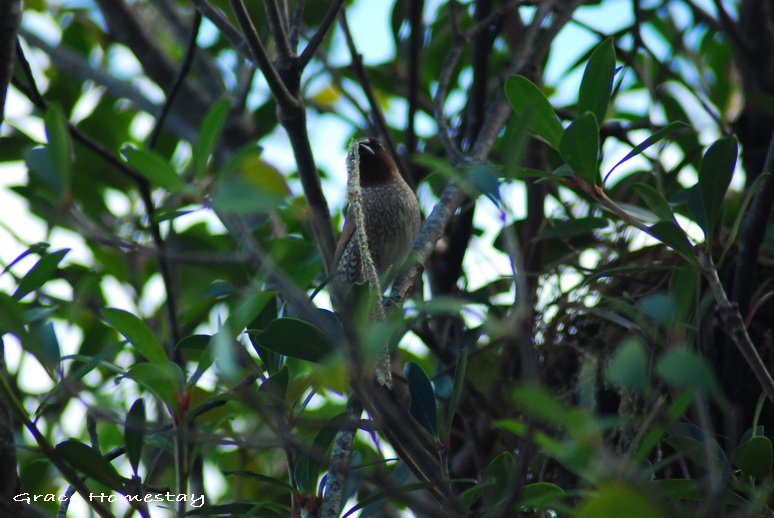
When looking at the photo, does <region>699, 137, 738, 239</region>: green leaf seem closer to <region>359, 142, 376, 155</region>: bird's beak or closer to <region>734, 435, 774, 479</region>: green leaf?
<region>734, 435, 774, 479</region>: green leaf

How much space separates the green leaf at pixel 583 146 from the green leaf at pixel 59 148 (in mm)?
934

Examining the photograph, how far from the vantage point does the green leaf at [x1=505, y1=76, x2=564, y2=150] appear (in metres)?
1.78

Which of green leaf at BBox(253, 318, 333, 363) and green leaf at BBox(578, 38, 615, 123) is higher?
green leaf at BBox(578, 38, 615, 123)

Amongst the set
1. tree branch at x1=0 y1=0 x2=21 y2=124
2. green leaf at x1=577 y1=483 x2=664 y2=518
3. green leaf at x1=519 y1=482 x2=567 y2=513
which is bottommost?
green leaf at x1=577 y1=483 x2=664 y2=518

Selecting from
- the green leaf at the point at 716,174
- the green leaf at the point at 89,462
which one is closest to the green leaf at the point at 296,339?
the green leaf at the point at 89,462

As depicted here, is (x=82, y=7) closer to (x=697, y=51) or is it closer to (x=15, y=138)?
(x=15, y=138)

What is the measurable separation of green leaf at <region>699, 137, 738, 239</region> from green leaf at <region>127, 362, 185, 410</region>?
113cm

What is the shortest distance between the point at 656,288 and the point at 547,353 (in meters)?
0.41

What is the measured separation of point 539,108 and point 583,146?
123mm

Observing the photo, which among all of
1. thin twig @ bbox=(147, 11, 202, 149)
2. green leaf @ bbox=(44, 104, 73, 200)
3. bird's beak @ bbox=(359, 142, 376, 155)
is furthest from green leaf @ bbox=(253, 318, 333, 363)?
bird's beak @ bbox=(359, 142, 376, 155)

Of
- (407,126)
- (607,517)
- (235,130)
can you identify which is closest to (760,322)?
(407,126)

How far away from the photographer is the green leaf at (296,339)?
5.45ft

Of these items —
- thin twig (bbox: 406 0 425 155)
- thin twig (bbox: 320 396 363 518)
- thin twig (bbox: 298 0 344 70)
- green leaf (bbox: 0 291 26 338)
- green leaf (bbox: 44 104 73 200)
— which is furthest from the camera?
thin twig (bbox: 406 0 425 155)

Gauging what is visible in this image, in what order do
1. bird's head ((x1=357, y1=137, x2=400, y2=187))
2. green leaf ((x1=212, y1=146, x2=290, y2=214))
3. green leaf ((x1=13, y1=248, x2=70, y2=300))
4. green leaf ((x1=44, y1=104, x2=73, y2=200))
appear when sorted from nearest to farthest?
green leaf ((x1=212, y1=146, x2=290, y2=214)) → green leaf ((x1=44, y1=104, x2=73, y2=200)) → green leaf ((x1=13, y1=248, x2=70, y2=300)) → bird's head ((x1=357, y1=137, x2=400, y2=187))
